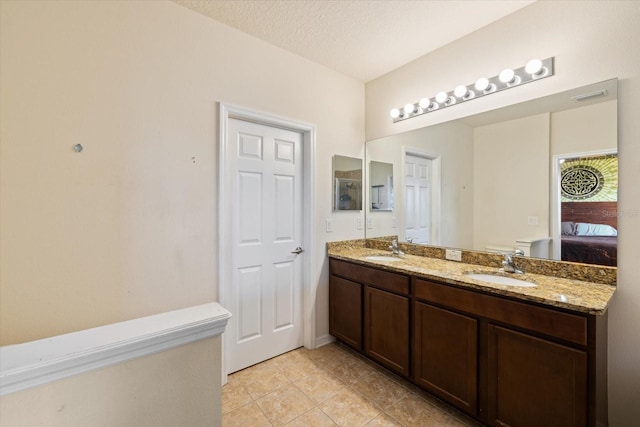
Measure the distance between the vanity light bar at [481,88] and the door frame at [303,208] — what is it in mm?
894

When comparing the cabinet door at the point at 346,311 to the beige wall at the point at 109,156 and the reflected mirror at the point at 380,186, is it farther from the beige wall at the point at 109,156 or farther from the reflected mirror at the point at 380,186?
the beige wall at the point at 109,156

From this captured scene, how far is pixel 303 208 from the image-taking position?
253 centimetres

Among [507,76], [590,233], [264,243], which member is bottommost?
[264,243]

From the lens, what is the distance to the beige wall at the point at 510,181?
1.81 metres

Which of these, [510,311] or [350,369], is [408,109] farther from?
[350,369]

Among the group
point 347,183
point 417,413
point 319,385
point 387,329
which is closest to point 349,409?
point 319,385

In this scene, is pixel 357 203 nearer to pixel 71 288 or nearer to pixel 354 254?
pixel 354 254

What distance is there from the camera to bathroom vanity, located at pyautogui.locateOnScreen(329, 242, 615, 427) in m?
1.22

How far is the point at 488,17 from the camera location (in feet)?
6.17

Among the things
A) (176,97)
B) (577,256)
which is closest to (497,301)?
(577,256)

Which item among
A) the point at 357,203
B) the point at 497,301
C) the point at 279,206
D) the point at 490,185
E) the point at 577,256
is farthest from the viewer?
the point at 357,203

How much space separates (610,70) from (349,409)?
2472mm

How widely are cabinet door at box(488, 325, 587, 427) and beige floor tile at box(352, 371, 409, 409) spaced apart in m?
0.58

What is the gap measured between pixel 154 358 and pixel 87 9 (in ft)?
6.16
